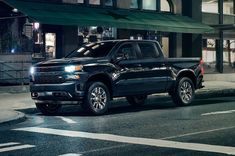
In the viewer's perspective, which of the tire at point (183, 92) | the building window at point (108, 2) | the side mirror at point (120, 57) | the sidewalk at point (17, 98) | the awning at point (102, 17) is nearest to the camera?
the sidewalk at point (17, 98)

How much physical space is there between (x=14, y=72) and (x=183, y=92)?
→ 842 cm

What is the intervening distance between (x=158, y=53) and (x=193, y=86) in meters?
1.86

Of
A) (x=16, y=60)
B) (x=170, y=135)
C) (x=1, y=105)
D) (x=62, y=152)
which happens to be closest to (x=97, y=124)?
(x=170, y=135)

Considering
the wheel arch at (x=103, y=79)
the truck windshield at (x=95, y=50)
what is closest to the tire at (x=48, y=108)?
the truck windshield at (x=95, y=50)

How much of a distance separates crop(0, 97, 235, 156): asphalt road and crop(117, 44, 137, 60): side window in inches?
59.8

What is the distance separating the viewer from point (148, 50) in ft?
49.8

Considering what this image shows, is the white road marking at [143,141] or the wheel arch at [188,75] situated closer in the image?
the white road marking at [143,141]

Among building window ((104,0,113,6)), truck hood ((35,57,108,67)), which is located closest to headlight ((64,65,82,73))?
truck hood ((35,57,108,67))

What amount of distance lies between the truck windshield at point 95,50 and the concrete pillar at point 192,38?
16.8 m

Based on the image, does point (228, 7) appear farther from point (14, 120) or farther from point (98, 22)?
point (14, 120)

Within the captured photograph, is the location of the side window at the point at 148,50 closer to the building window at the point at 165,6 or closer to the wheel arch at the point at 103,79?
the wheel arch at the point at 103,79

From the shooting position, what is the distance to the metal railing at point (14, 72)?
2136 centimetres

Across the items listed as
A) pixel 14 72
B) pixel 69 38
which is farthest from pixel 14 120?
pixel 69 38

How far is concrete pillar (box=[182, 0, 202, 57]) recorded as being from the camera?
30.9 m
